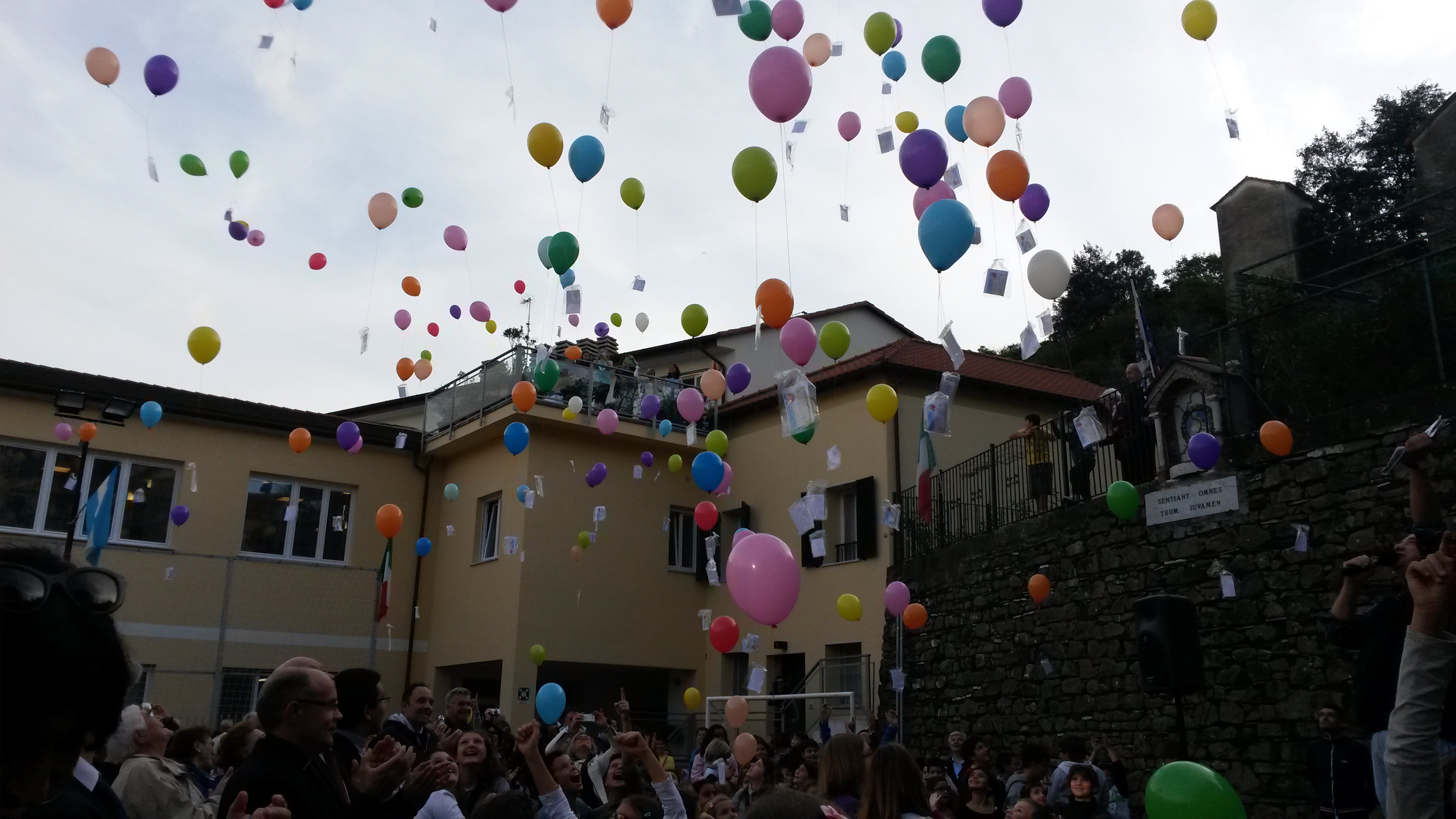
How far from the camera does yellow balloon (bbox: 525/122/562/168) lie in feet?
31.8

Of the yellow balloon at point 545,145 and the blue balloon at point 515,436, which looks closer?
the yellow balloon at point 545,145

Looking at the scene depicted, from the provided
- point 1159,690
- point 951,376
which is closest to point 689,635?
point 951,376

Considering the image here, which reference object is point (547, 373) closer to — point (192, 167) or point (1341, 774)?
point (192, 167)

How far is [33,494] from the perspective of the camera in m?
15.3

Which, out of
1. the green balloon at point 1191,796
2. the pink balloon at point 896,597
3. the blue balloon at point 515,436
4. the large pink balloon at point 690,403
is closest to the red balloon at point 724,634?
the pink balloon at point 896,597

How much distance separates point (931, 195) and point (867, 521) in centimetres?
729

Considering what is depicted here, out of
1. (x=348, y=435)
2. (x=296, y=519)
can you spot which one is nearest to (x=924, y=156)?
(x=348, y=435)

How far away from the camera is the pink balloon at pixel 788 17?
369 inches

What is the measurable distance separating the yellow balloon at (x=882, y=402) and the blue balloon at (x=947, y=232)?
9.24ft

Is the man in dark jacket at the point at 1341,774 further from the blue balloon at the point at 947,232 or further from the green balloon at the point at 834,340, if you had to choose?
the green balloon at the point at 834,340

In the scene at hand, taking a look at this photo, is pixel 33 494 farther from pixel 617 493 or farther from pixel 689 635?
pixel 689 635

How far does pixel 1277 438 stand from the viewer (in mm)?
9195

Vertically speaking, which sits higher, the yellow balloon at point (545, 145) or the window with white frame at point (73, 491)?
the yellow balloon at point (545, 145)

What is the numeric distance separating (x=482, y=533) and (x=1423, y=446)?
1534cm
